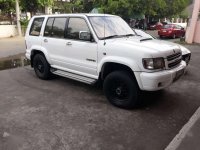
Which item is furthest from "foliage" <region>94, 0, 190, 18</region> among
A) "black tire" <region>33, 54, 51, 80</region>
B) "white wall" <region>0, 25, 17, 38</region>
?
"black tire" <region>33, 54, 51, 80</region>

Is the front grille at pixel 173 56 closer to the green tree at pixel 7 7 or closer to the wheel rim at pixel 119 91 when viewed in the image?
the wheel rim at pixel 119 91

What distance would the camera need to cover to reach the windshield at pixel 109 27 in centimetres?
564

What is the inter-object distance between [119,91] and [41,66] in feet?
10.1

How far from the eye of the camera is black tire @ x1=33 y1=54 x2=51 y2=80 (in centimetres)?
708

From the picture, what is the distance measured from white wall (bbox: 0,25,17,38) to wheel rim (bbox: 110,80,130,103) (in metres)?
16.7

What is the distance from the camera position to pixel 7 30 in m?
20.0

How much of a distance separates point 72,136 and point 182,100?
9.98 ft

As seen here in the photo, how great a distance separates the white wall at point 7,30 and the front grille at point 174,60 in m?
17.3

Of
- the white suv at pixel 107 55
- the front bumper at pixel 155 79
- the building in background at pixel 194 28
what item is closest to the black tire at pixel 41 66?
the white suv at pixel 107 55

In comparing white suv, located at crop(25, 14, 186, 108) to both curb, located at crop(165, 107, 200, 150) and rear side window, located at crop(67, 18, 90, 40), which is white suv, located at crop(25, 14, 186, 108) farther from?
curb, located at crop(165, 107, 200, 150)

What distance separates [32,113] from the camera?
16.5 ft

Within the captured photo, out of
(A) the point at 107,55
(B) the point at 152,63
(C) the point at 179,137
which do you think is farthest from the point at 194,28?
(C) the point at 179,137

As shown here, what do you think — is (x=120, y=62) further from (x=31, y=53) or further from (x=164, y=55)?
(x=31, y=53)

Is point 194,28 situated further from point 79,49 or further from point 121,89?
point 121,89
